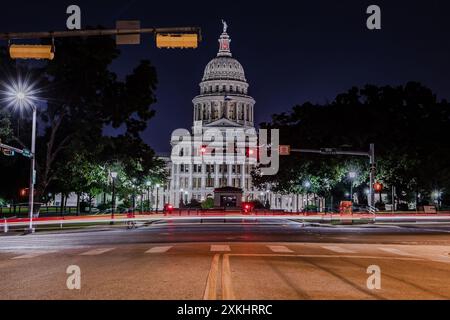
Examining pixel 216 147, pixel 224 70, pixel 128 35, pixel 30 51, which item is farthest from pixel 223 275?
pixel 224 70

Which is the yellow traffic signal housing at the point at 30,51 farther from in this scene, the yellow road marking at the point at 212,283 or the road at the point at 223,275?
the yellow road marking at the point at 212,283

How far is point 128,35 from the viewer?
14.2 meters

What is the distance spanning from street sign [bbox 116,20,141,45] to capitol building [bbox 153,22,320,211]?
449 ft

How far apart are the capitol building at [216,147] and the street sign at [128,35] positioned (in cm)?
13675

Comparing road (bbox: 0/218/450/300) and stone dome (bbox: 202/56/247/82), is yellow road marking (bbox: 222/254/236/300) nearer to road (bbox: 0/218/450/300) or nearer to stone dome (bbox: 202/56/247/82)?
road (bbox: 0/218/450/300)

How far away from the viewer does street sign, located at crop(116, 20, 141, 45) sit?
46.5 feet

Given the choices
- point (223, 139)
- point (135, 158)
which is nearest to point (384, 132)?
point (135, 158)

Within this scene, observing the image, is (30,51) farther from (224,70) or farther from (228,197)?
(224,70)

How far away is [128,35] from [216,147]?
141399mm

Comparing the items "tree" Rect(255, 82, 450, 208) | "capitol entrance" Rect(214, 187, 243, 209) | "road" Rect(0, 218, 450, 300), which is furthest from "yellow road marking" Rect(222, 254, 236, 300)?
"capitol entrance" Rect(214, 187, 243, 209)

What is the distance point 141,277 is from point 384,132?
5561 centimetres

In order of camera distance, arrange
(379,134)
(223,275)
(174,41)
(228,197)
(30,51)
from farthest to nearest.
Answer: (228,197), (379,134), (30,51), (174,41), (223,275)

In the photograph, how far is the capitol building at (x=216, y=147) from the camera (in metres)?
164

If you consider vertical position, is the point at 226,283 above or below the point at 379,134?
below
